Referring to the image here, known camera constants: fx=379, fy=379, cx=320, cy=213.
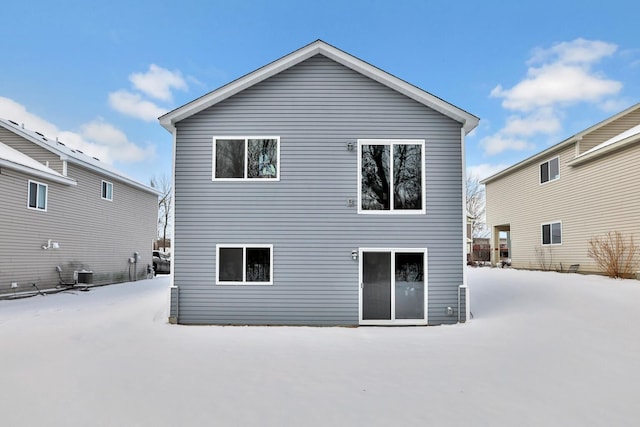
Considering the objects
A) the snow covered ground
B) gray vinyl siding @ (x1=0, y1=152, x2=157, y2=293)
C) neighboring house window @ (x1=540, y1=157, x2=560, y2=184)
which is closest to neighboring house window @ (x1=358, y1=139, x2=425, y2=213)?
the snow covered ground

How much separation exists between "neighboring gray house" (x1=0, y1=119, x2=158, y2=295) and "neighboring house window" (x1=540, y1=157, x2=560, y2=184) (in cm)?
2114

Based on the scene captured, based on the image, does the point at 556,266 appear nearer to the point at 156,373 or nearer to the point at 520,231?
the point at 520,231

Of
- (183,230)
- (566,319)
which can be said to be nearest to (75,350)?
(183,230)

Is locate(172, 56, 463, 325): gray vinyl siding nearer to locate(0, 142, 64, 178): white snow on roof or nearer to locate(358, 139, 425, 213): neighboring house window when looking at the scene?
locate(358, 139, 425, 213): neighboring house window

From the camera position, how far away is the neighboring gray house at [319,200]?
9.35 metres

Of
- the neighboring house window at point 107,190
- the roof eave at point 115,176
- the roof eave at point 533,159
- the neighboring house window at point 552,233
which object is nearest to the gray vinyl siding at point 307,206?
the roof eave at point 115,176

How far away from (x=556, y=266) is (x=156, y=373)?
57.5ft

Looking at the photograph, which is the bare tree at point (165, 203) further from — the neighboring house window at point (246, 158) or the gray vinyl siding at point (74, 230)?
the neighboring house window at point (246, 158)

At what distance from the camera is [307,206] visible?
31.3 ft

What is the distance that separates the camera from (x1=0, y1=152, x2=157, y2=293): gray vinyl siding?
13.3 metres

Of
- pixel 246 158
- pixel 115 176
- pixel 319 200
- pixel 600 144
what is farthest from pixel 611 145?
pixel 115 176

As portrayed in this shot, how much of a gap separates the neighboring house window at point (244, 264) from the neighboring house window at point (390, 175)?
9.05 ft

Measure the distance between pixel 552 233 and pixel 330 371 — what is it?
16184 mm

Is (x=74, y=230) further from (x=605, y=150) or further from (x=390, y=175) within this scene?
(x=605, y=150)
